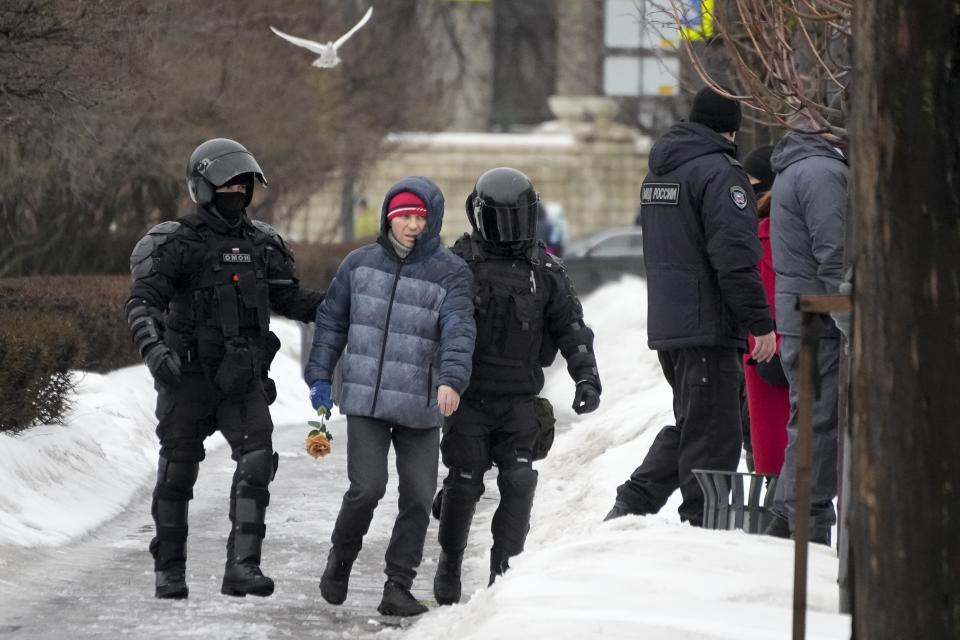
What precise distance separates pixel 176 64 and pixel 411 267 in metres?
12.4

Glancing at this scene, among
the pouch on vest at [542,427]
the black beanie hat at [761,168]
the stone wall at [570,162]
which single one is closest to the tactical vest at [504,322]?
the pouch on vest at [542,427]

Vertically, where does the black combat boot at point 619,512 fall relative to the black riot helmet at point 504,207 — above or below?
below

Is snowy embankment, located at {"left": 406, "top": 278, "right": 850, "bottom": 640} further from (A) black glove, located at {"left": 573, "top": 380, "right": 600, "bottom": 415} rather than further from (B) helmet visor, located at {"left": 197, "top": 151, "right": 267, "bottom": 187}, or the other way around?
(B) helmet visor, located at {"left": 197, "top": 151, "right": 267, "bottom": 187}

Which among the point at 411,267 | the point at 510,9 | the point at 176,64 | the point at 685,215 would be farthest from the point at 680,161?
the point at 510,9

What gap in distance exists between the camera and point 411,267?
7.58 metres

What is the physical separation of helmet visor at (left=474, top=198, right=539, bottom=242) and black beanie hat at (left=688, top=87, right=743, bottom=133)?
892mm

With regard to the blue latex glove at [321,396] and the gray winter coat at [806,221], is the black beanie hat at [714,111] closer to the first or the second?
the gray winter coat at [806,221]

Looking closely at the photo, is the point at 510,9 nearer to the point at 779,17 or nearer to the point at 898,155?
the point at 779,17

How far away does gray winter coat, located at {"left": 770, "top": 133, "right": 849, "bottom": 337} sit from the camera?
25.4 ft

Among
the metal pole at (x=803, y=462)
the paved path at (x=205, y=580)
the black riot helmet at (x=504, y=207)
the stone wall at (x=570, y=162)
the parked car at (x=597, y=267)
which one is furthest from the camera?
the stone wall at (x=570, y=162)

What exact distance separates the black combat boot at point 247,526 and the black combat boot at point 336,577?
22cm

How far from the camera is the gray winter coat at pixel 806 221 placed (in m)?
7.75

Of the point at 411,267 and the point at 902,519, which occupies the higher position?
the point at 411,267

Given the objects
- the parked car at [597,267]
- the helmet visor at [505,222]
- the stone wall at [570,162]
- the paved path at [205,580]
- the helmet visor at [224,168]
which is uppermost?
the stone wall at [570,162]
